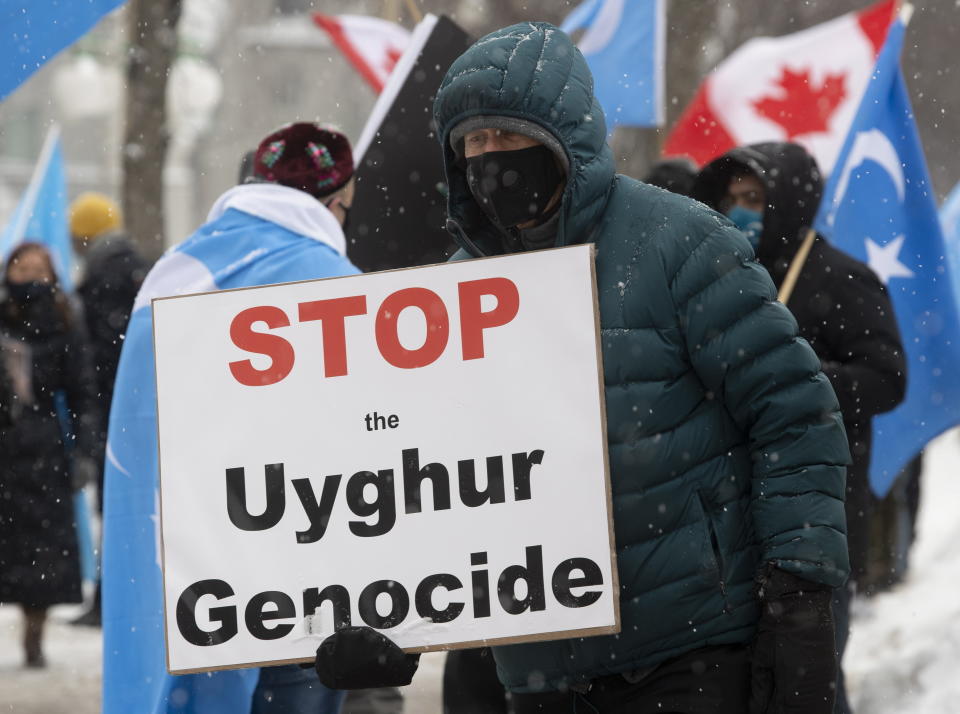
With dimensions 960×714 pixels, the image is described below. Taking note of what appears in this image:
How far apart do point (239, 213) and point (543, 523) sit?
1.77m

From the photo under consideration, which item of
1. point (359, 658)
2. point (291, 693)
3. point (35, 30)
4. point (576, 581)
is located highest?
point (35, 30)

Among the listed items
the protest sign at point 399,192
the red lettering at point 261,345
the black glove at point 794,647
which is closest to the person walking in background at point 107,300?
the protest sign at point 399,192

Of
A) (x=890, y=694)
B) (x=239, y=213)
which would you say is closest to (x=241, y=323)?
(x=239, y=213)

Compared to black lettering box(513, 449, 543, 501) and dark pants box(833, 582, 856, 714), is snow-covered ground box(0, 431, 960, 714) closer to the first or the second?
dark pants box(833, 582, 856, 714)

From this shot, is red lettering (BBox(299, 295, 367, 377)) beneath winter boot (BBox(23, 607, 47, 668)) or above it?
above

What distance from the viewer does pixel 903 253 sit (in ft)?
19.7

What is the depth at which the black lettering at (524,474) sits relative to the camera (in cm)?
296

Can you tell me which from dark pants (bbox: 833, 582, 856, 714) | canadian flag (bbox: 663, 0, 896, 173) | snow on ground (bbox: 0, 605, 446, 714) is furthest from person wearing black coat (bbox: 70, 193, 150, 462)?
dark pants (bbox: 833, 582, 856, 714)

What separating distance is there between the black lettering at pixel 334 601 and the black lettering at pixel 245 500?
0.51 feet

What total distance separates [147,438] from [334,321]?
139cm

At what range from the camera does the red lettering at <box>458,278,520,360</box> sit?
301 centimetres

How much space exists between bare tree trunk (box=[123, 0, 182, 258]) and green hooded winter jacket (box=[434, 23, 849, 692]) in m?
10.9

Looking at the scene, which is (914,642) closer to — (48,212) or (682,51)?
(48,212)

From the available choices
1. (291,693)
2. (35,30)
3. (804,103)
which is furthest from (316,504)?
(804,103)
